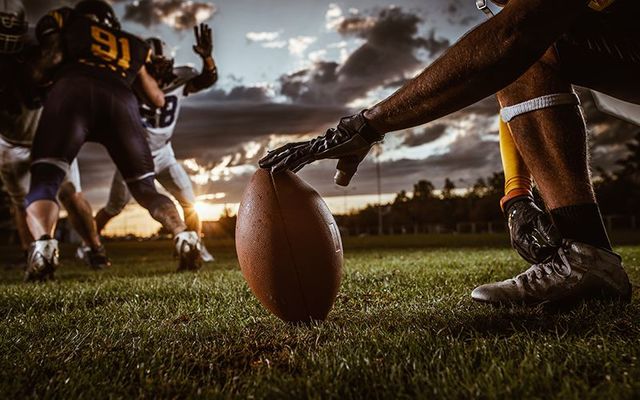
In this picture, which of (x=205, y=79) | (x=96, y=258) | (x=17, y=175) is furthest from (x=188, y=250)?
(x=17, y=175)

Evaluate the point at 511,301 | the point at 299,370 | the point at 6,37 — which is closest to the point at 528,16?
the point at 511,301

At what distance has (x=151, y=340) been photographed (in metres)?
2.20

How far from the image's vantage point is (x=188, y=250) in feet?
19.7

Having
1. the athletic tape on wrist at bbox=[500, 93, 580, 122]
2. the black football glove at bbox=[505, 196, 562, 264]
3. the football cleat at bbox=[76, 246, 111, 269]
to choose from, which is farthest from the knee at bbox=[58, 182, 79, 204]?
the athletic tape on wrist at bbox=[500, 93, 580, 122]

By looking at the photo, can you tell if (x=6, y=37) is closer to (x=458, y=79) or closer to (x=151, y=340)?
(x=151, y=340)

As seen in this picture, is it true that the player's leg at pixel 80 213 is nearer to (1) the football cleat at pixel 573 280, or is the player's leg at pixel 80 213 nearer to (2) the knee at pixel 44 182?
(2) the knee at pixel 44 182

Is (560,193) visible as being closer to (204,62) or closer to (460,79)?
(460,79)

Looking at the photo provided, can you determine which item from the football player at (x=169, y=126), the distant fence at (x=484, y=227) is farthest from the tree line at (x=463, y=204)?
the football player at (x=169, y=126)

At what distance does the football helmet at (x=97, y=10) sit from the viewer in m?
6.09

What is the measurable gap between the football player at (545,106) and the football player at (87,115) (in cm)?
355

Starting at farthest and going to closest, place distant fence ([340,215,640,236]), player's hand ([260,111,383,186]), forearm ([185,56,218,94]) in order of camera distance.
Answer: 1. distant fence ([340,215,640,236])
2. forearm ([185,56,218,94])
3. player's hand ([260,111,383,186])

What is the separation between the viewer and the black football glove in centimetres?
252

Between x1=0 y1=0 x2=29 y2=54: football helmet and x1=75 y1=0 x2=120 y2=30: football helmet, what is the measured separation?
65 cm

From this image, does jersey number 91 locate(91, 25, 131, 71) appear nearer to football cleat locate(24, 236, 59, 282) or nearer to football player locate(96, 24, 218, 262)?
football player locate(96, 24, 218, 262)
